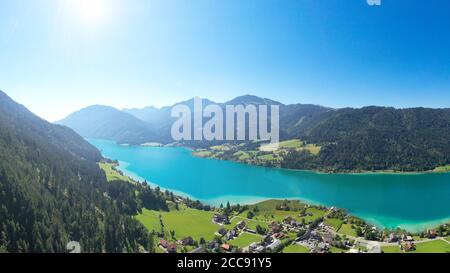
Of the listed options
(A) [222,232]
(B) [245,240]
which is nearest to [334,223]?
(B) [245,240]

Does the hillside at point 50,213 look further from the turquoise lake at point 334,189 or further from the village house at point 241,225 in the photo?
the turquoise lake at point 334,189

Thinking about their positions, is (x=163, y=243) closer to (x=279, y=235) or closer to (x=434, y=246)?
(x=279, y=235)

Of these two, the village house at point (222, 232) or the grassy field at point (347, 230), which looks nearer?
the grassy field at point (347, 230)

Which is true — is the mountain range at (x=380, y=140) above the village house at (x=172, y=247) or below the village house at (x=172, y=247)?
above

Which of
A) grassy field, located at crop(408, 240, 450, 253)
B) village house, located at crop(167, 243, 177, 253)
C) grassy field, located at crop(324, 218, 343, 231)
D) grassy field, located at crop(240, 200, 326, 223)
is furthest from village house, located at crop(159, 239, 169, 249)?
grassy field, located at crop(408, 240, 450, 253)

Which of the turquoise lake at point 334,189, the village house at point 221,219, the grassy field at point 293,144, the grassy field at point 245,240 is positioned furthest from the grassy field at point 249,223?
the grassy field at point 293,144

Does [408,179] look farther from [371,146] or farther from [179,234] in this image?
[179,234]
